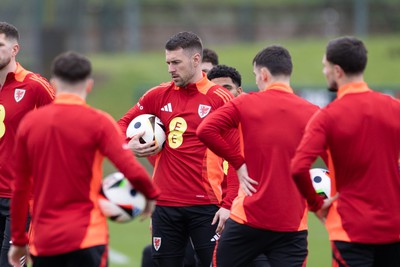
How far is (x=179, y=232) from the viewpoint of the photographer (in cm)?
870

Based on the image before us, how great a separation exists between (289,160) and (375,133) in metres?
0.93

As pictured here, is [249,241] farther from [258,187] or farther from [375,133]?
[375,133]

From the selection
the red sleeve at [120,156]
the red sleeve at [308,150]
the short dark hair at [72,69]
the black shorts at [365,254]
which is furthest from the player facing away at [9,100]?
the black shorts at [365,254]

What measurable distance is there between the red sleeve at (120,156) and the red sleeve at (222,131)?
124cm

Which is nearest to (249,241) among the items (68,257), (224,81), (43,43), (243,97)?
(243,97)

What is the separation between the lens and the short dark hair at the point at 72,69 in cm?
651

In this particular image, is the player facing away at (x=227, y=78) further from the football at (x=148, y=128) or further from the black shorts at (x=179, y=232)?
the black shorts at (x=179, y=232)

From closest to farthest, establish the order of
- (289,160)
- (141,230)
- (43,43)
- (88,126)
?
(88,126), (289,160), (141,230), (43,43)

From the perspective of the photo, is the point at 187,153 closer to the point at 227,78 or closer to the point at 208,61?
the point at 227,78

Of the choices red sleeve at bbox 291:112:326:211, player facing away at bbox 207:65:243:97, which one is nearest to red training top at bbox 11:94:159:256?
red sleeve at bbox 291:112:326:211

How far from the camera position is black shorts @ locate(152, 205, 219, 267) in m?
8.65

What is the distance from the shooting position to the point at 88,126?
6.41 m

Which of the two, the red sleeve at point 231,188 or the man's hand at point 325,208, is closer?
the man's hand at point 325,208

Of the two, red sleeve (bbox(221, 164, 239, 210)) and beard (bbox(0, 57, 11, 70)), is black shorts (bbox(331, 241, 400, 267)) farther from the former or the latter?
beard (bbox(0, 57, 11, 70))
